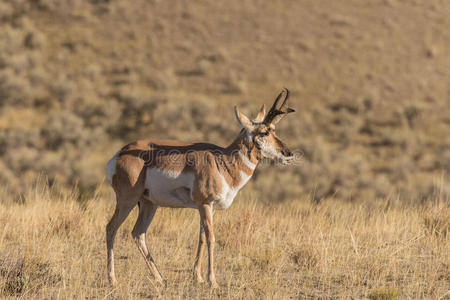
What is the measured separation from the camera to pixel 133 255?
8.32 m

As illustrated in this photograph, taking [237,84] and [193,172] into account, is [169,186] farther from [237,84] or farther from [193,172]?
[237,84]

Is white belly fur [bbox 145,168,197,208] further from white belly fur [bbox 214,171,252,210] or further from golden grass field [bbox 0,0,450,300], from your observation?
golden grass field [bbox 0,0,450,300]

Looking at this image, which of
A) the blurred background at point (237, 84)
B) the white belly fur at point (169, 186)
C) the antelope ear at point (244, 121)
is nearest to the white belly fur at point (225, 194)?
the white belly fur at point (169, 186)

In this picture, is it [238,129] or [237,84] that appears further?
[237,84]

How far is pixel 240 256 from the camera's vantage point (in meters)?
7.98

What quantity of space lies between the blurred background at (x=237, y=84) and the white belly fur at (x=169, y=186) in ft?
52.2

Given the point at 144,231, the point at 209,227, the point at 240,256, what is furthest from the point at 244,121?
the point at 240,256

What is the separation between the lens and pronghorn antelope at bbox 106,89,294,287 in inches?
268

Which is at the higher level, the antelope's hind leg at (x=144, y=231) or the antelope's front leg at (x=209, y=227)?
the antelope's front leg at (x=209, y=227)

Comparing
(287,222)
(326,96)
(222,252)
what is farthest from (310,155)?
(222,252)

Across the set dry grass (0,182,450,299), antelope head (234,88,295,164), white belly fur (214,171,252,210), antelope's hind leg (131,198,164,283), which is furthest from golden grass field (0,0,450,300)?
antelope head (234,88,295,164)

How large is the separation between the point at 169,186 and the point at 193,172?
1.20 feet

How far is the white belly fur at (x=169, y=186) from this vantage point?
6.87m

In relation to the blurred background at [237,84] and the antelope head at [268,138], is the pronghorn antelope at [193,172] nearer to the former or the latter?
the antelope head at [268,138]
